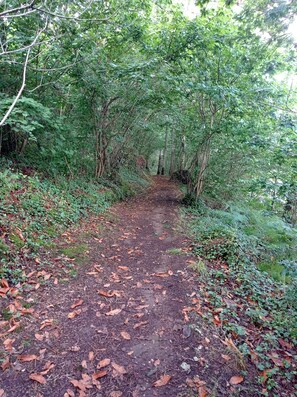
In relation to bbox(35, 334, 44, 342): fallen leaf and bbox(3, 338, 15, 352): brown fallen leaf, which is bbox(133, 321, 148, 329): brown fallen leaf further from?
bbox(3, 338, 15, 352): brown fallen leaf

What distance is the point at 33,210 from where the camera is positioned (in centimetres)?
556

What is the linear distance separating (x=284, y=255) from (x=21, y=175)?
6.94m

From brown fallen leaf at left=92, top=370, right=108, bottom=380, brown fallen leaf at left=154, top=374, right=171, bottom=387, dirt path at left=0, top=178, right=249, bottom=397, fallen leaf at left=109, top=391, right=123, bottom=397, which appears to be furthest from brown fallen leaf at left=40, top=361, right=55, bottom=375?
brown fallen leaf at left=154, top=374, right=171, bottom=387

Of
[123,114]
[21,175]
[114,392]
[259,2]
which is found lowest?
[114,392]

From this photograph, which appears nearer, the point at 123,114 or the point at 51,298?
the point at 51,298

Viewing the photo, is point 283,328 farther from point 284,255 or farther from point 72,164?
point 72,164

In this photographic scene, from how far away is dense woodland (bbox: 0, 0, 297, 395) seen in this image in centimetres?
506

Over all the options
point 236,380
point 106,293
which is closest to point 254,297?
point 236,380

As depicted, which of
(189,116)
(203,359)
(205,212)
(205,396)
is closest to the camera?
(205,396)

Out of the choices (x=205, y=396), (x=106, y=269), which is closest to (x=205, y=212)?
(x=106, y=269)

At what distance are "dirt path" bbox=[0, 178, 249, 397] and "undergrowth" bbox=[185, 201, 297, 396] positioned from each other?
38 centimetres

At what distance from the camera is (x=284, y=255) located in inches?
271

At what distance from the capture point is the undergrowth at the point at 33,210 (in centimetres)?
424

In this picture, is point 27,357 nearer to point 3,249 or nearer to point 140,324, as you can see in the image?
point 140,324
